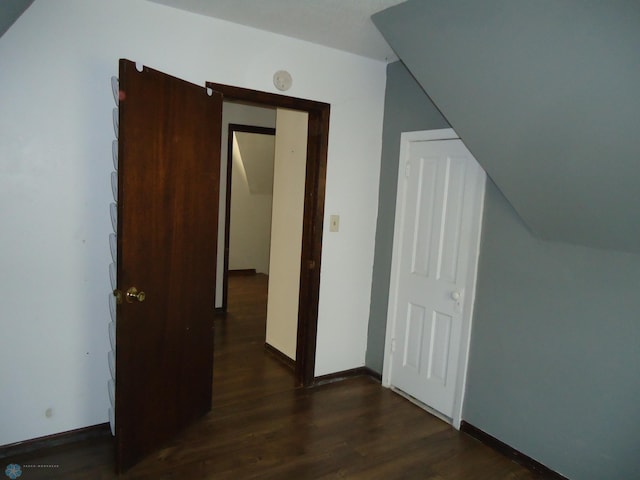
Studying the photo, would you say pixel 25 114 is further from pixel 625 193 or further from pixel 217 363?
pixel 625 193

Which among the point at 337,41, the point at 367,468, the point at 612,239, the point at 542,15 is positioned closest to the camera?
the point at 542,15

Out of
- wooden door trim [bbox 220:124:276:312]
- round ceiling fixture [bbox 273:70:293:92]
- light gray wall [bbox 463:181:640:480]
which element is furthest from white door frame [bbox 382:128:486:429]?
wooden door trim [bbox 220:124:276:312]

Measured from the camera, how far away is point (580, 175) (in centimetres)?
199

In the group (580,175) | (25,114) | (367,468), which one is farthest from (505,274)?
(25,114)

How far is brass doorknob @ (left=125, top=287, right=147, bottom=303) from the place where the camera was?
2.14m

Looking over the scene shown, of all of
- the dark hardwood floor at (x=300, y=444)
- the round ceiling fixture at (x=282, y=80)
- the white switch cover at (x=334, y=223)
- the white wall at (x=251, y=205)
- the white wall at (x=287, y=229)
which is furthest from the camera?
the white wall at (x=251, y=205)

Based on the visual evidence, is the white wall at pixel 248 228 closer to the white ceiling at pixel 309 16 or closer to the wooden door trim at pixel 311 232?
the wooden door trim at pixel 311 232

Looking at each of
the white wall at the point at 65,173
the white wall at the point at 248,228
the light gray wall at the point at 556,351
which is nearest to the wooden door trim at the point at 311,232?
the white wall at the point at 65,173

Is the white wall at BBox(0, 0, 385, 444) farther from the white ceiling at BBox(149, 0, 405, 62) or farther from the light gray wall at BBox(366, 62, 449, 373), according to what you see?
the light gray wall at BBox(366, 62, 449, 373)

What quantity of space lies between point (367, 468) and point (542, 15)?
88.9 inches

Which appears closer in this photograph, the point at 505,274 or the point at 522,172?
the point at 522,172

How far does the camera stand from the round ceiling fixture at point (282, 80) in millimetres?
2877

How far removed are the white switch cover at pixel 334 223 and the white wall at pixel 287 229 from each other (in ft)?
1.12

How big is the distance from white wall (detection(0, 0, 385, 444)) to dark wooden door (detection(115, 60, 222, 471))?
1.20 feet
